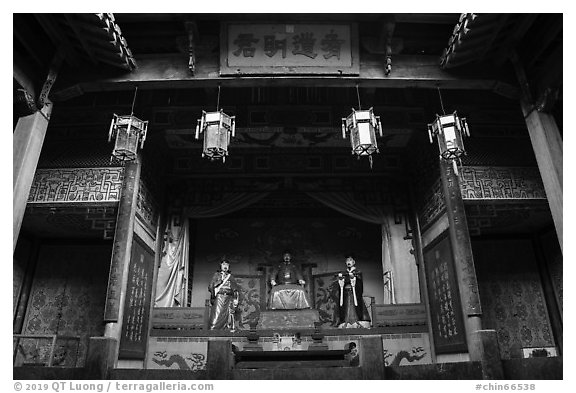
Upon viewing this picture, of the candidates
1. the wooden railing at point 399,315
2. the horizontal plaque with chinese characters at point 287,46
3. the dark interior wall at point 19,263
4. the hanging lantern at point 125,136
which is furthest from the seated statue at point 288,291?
the dark interior wall at point 19,263

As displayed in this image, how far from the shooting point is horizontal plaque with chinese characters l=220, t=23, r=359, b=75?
5.61 meters

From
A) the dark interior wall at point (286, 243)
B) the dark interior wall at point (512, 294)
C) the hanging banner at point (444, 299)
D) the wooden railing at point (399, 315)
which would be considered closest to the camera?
the hanging banner at point (444, 299)

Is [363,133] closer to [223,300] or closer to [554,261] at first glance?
[223,300]

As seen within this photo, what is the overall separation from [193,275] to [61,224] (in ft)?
8.99

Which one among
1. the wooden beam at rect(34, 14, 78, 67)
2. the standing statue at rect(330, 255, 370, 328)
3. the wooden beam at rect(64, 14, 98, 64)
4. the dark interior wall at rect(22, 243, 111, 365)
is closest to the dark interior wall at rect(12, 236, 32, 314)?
the dark interior wall at rect(22, 243, 111, 365)

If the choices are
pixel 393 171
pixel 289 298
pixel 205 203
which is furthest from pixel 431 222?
pixel 205 203

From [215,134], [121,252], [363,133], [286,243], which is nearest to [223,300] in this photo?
[286,243]

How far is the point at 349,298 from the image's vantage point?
25.7 feet

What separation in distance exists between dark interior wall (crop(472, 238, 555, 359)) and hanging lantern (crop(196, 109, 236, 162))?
5.66 metres

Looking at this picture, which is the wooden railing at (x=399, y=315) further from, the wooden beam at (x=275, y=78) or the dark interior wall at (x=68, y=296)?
the dark interior wall at (x=68, y=296)

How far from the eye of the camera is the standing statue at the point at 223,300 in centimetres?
745

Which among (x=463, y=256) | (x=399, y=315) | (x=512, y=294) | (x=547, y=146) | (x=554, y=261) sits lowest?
(x=399, y=315)

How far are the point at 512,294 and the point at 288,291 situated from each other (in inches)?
165

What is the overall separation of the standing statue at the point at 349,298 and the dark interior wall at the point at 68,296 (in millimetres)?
4377
